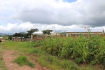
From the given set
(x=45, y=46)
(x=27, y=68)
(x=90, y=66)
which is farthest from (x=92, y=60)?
(x=45, y=46)

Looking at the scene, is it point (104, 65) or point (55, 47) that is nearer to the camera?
point (104, 65)

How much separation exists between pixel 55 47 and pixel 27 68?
3185 mm

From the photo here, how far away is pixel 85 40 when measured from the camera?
910 centimetres

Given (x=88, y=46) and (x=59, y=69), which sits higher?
(x=88, y=46)

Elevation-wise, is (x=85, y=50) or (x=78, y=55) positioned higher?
(x=85, y=50)

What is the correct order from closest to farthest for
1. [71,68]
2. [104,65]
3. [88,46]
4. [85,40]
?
[104,65]
[71,68]
[88,46]
[85,40]

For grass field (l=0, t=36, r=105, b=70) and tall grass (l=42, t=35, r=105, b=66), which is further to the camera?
grass field (l=0, t=36, r=105, b=70)

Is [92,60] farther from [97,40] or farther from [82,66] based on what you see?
[97,40]

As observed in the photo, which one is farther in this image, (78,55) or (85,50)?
(78,55)

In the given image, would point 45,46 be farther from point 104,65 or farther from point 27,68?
point 104,65

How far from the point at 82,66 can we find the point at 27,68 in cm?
230

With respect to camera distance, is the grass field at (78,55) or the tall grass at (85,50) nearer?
the tall grass at (85,50)

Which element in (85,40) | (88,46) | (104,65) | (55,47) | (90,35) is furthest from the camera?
(55,47)

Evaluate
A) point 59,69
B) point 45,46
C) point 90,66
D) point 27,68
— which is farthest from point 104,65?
point 45,46
